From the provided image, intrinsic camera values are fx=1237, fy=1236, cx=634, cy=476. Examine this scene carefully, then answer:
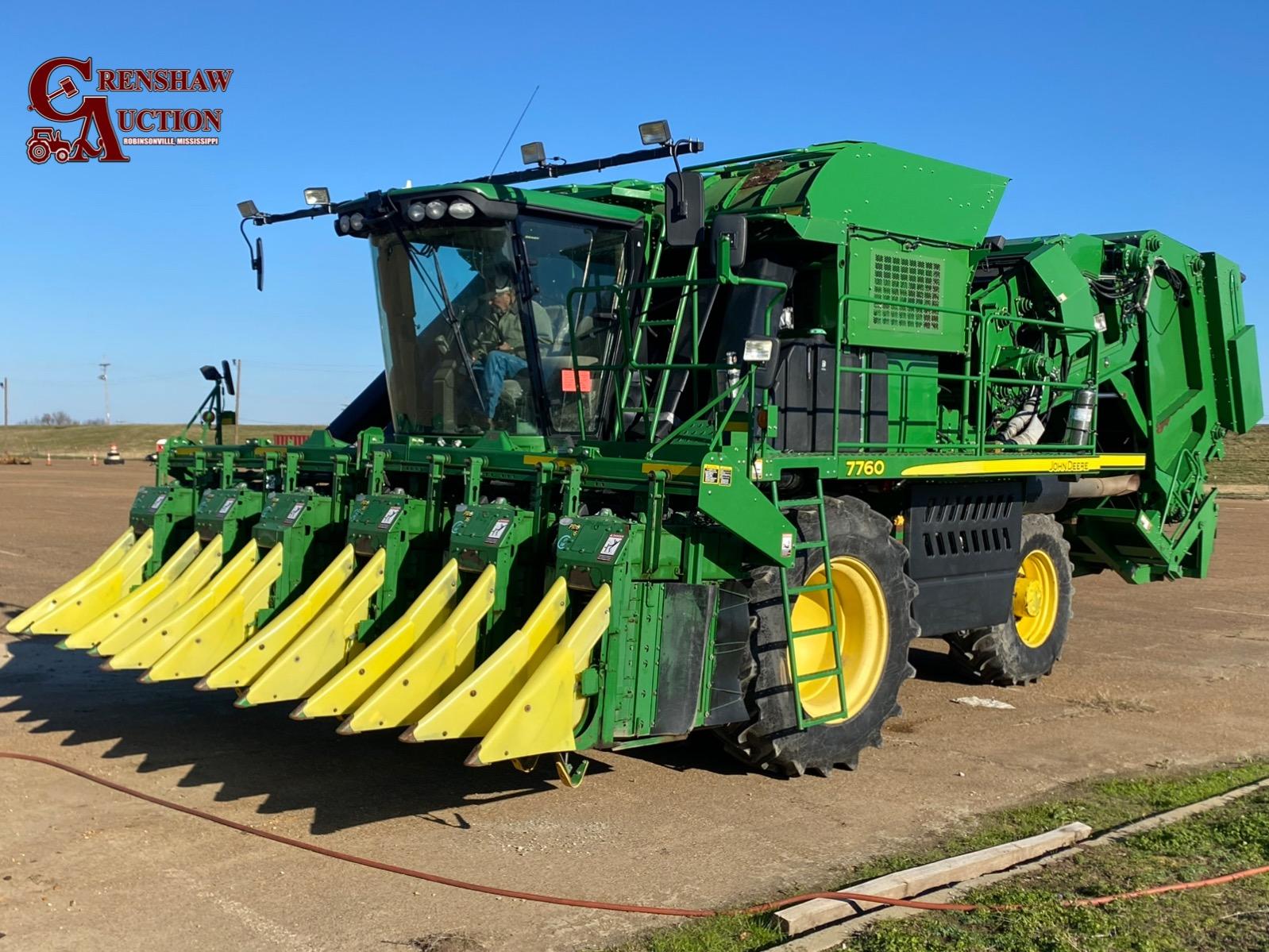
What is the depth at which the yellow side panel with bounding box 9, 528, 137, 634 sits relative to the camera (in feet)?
25.5

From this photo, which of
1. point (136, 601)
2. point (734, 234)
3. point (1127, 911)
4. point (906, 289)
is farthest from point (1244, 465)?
point (1127, 911)

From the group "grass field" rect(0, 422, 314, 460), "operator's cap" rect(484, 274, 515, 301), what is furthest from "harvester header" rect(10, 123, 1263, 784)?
"grass field" rect(0, 422, 314, 460)

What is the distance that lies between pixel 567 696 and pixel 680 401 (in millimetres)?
2605

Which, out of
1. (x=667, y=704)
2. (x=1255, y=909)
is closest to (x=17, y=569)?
(x=667, y=704)

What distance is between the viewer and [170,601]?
7.44 meters

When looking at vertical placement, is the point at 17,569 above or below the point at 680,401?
below

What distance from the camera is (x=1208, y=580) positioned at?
52.3 ft

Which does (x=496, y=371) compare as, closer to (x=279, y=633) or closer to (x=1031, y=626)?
(x=279, y=633)

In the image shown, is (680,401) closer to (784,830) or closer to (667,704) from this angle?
(667,704)

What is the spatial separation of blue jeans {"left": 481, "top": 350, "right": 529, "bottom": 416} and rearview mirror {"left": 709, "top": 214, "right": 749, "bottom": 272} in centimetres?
178

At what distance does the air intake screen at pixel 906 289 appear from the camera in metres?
7.61

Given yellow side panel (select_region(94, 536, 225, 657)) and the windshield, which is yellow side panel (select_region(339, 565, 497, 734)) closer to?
the windshield

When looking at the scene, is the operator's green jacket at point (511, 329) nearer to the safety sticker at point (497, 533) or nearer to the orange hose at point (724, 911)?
the safety sticker at point (497, 533)

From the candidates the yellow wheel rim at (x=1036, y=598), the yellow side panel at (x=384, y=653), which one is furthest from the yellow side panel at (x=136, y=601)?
the yellow wheel rim at (x=1036, y=598)
